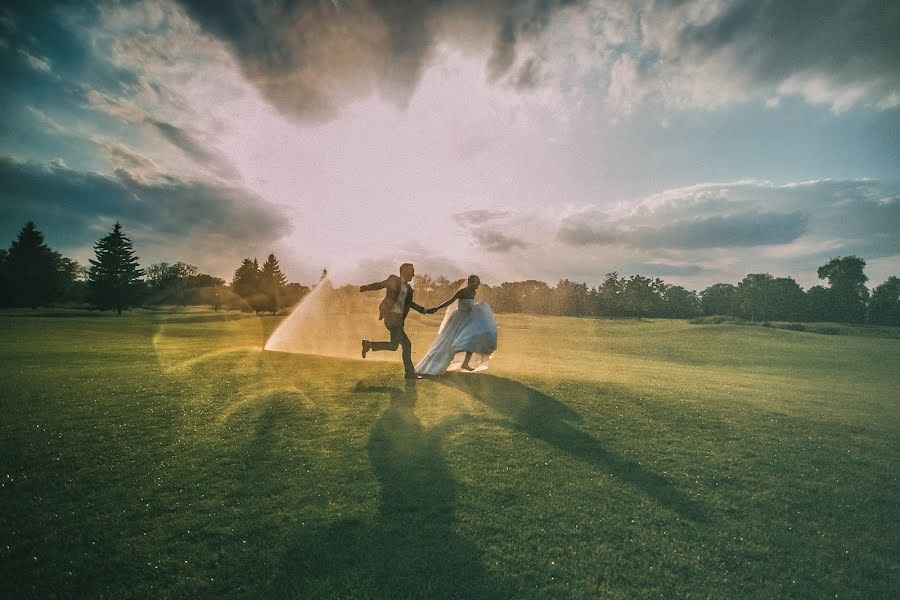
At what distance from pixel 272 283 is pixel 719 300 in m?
108

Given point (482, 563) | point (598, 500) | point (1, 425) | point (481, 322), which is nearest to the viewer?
point (482, 563)

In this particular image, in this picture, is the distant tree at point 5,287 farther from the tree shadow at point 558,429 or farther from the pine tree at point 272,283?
the tree shadow at point 558,429

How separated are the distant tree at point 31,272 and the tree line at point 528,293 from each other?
116 mm

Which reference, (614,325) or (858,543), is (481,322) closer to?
(858,543)

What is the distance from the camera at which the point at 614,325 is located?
5644 cm

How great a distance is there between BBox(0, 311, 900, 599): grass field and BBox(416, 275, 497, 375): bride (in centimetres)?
150

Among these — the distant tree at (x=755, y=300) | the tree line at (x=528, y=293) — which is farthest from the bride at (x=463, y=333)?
the distant tree at (x=755, y=300)

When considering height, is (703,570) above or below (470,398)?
below

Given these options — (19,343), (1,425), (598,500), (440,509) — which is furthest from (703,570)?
(19,343)

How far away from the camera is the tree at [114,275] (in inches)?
2724

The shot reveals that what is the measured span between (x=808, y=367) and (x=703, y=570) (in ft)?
109

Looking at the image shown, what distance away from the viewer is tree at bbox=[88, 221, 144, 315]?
6919 centimetres

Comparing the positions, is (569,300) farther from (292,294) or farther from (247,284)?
(247,284)

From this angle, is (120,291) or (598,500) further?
(120,291)
